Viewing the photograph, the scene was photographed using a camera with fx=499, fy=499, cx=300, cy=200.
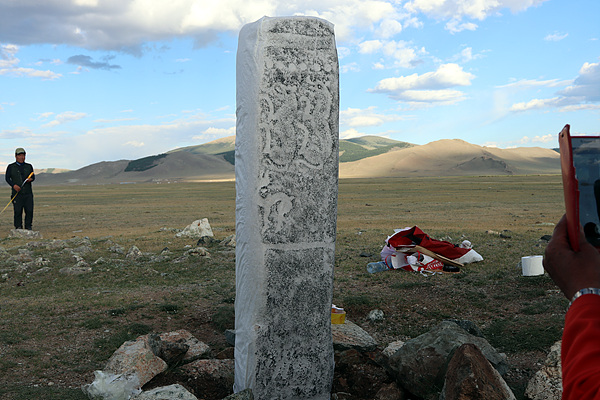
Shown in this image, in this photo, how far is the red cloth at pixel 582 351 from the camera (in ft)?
3.53

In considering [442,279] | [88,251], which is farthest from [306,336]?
[88,251]

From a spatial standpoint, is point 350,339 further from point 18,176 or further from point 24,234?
point 18,176

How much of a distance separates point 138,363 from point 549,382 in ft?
10.4

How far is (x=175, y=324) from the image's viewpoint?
565 cm

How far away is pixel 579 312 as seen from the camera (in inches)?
45.2

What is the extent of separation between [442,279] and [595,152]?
256 inches

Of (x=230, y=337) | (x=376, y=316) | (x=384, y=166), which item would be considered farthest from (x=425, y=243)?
(x=384, y=166)

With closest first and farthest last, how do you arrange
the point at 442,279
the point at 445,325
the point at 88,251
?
the point at 445,325 → the point at 442,279 → the point at 88,251

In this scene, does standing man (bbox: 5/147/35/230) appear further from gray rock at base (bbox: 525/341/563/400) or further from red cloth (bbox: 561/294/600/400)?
red cloth (bbox: 561/294/600/400)

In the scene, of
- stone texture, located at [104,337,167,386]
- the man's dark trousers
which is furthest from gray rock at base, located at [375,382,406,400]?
A: the man's dark trousers

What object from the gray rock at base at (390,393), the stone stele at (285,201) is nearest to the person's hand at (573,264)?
the stone stele at (285,201)

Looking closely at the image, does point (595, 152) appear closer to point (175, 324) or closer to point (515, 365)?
point (515, 365)

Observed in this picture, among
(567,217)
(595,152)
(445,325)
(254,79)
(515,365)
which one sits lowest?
(515,365)

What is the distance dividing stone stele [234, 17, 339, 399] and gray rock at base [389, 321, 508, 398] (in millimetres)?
624
